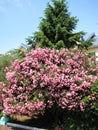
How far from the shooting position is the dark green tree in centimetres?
2059

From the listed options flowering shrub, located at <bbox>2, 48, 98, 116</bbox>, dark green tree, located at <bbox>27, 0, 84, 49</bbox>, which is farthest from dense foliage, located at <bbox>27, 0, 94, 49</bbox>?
flowering shrub, located at <bbox>2, 48, 98, 116</bbox>

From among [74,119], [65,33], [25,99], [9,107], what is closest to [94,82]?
[74,119]

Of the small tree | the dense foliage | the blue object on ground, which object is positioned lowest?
the blue object on ground

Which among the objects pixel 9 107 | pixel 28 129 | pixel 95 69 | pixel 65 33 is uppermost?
pixel 65 33

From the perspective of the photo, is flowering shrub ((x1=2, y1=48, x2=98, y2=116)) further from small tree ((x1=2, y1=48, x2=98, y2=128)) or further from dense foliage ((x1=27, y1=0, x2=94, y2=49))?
dense foliage ((x1=27, y1=0, x2=94, y2=49))

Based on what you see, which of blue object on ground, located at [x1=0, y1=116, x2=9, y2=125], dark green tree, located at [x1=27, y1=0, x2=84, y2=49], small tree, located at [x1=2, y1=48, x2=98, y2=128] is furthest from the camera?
dark green tree, located at [x1=27, y1=0, x2=84, y2=49]

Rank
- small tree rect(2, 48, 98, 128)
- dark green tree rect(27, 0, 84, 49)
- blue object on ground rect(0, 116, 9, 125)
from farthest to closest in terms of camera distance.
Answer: dark green tree rect(27, 0, 84, 49) → blue object on ground rect(0, 116, 9, 125) → small tree rect(2, 48, 98, 128)

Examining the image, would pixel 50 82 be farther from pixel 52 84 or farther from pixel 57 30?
pixel 57 30

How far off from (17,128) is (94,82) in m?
3.61

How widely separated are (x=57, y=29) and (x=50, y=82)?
10255 mm

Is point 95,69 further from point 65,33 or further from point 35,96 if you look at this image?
point 65,33

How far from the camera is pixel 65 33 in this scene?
2083 centimetres

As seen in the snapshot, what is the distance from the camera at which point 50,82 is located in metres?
10.8

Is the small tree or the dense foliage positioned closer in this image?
the small tree
